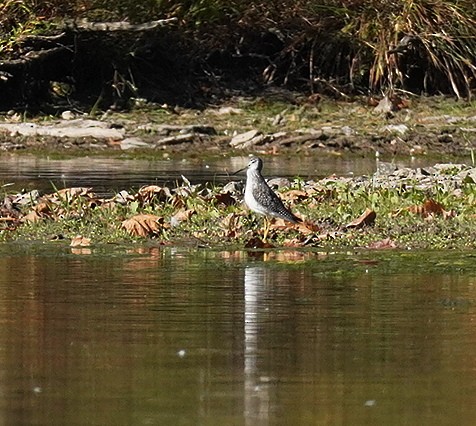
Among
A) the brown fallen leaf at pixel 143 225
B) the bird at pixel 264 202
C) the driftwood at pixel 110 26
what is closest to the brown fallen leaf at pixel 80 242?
the brown fallen leaf at pixel 143 225

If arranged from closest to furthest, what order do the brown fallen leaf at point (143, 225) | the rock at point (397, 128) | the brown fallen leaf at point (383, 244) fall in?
the brown fallen leaf at point (383, 244)
the brown fallen leaf at point (143, 225)
the rock at point (397, 128)

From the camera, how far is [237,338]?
7.96 m

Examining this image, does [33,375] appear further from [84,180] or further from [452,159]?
[452,159]

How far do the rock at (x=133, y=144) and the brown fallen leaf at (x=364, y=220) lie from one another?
9.00 m

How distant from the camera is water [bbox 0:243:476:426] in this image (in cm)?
646

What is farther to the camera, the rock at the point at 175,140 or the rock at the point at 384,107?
the rock at the point at 384,107

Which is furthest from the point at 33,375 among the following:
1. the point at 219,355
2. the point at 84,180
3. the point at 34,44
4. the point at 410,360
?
the point at 34,44

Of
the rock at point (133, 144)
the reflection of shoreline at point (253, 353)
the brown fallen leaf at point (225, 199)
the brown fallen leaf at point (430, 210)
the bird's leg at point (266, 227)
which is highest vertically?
the rock at point (133, 144)

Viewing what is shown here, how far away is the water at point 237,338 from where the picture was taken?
254 inches

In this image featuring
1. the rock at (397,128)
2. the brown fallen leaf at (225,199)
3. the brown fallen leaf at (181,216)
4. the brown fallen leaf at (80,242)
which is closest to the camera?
the brown fallen leaf at (80,242)

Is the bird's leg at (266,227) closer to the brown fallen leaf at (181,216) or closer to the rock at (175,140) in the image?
the brown fallen leaf at (181,216)

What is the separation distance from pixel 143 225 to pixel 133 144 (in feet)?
28.9

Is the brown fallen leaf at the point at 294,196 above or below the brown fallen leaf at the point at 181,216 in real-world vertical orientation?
above

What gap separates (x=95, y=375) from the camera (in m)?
7.07
